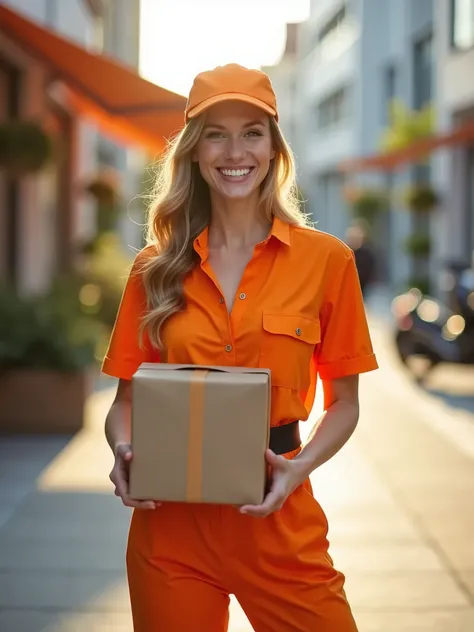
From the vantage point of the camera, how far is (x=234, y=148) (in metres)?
2.45

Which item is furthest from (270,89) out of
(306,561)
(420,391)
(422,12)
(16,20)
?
(422,12)

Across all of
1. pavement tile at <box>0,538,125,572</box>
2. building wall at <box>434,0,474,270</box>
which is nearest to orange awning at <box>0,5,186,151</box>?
pavement tile at <box>0,538,125,572</box>

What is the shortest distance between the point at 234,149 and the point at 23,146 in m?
8.02

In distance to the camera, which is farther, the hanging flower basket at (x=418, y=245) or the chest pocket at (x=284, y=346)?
the hanging flower basket at (x=418, y=245)

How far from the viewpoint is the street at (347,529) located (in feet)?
13.6

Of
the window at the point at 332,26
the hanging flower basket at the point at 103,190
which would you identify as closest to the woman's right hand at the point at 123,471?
the hanging flower basket at the point at 103,190

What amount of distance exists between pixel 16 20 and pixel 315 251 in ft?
24.8

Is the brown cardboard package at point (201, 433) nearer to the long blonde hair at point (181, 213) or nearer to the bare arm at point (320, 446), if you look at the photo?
the bare arm at point (320, 446)

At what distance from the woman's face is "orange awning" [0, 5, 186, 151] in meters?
6.77

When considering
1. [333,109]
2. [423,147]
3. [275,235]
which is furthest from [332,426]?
[333,109]

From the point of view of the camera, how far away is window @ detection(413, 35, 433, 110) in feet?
94.0

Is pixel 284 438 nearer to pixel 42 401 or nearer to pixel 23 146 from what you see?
pixel 42 401

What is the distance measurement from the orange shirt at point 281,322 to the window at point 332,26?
41.5 meters

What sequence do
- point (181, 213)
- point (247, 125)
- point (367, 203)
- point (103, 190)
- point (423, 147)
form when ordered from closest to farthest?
1. point (247, 125)
2. point (181, 213)
3. point (103, 190)
4. point (423, 147)
5. point (367, 203)
